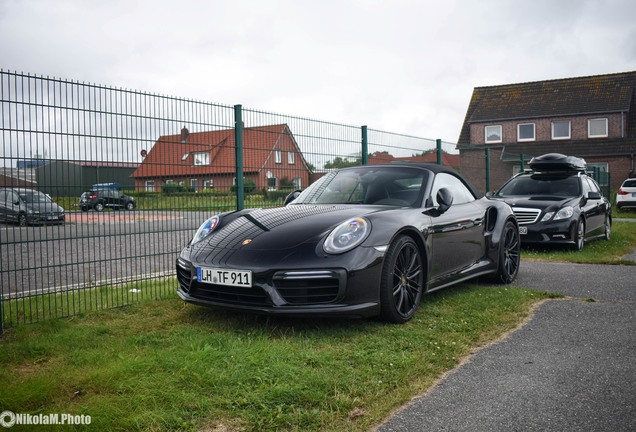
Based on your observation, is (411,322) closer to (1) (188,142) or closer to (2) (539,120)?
(1) (188,142)

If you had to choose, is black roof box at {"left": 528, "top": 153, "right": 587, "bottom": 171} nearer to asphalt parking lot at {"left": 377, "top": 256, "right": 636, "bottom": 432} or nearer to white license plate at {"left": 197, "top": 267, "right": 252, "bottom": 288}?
asphalt parking lot at {"left": 377, "top": 256, "right": 636, "bottom": 432}

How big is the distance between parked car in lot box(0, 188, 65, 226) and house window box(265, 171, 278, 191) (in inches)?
110

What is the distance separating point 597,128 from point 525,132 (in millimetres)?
4376

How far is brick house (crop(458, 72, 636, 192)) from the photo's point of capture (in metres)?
36.4

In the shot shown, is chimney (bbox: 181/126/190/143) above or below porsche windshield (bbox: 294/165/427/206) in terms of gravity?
above

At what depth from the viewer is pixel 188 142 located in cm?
615

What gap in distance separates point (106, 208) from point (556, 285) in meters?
4.87

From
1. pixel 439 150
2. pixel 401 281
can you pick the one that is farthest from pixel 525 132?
pixel 401 281

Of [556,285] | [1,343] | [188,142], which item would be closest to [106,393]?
[1,343]

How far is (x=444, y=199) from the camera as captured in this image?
5.29 metres

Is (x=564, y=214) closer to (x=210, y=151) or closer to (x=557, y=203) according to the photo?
(x=557, y=203)

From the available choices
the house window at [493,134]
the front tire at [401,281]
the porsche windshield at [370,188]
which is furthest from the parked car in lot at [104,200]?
the house window at [493,134]

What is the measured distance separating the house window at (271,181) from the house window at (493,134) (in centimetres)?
3556

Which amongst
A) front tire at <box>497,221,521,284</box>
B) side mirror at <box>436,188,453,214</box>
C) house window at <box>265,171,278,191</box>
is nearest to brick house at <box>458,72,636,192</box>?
front tire at <box>497,221,521,284</box>
